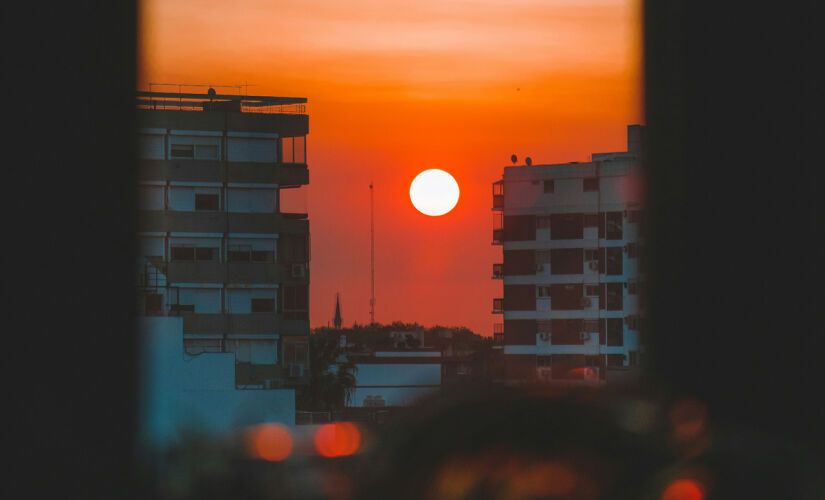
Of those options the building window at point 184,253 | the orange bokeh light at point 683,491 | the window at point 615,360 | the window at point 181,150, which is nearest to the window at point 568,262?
the window at point 615,360

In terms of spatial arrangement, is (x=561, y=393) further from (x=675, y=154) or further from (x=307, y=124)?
(x=307, y=124)

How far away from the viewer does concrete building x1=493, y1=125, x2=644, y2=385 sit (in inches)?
1186

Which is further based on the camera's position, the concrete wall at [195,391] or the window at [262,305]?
the window at [262,305]

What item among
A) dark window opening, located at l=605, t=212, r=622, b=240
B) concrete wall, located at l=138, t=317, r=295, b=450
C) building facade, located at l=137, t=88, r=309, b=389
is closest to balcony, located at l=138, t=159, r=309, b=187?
building facade, located at l=137, t=88, r=309, b=389

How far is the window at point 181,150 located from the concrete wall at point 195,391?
333 inches

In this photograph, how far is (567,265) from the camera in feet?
100.0

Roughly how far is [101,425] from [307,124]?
20351mm

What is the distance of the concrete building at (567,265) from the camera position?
1186 inches

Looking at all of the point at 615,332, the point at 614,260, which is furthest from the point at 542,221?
the point at 615,332

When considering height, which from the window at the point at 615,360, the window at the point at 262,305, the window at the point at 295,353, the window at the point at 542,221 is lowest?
the window at the point at 615,360

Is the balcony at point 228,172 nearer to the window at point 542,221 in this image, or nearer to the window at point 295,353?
the window at point 295,353

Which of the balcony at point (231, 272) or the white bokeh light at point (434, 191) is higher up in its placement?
the white bokeh light at point (434, 191)

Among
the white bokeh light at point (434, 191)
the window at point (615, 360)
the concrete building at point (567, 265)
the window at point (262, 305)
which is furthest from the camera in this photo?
the concrete building at point (567, 265)

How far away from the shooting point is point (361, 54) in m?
13.7
